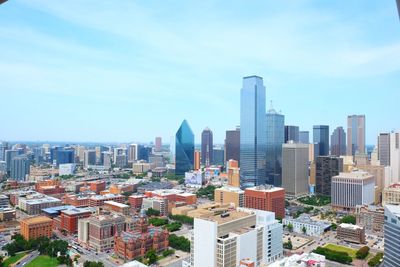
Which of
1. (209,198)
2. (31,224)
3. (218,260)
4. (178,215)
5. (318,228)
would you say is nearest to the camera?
(218,260)

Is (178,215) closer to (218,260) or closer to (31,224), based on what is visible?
(31,224)

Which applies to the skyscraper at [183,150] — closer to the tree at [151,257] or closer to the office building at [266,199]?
the office building at [266,199]

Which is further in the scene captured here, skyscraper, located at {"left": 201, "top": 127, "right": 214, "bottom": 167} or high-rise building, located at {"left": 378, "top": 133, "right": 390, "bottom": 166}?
skyscraper, located at {"left": 201, "top": 127, "right": 214, "bottom": 167}

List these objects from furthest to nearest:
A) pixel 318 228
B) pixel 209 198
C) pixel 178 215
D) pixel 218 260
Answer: pixel 209 198 < pixel 178 215 < pixel 318 228 < pixel 218 260

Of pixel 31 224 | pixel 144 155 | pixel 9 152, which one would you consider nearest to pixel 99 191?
pixel 31 224

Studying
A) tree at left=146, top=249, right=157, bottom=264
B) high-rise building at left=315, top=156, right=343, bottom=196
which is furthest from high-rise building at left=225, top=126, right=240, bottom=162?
tree at left=146, top=249, right=157, bottom=264

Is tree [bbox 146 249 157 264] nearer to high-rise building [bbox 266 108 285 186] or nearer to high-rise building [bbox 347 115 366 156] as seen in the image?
high-rise building [bbox 266 108 285 186]
